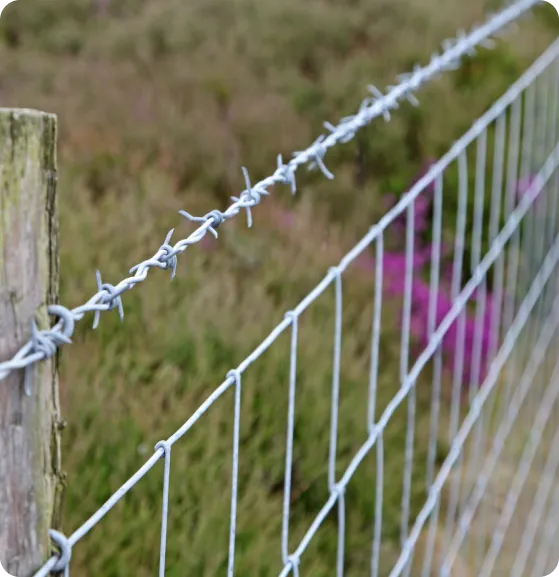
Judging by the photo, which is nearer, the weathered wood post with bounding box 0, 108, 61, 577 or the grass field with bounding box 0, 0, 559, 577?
the weathered wood post with bounding box 0, 108, 61, 577

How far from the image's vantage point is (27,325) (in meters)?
0.60

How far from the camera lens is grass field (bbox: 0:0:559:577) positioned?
1968 millimetres

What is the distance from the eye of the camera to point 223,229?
9.67 ft

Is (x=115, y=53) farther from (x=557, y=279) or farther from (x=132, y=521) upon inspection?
(x=132, y=521)

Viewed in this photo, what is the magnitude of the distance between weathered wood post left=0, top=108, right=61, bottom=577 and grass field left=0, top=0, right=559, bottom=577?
1161 mm

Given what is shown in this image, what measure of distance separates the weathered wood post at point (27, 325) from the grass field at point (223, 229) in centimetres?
116

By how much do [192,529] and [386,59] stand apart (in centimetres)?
302

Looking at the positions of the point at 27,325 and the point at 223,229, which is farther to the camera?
the point at 223,229

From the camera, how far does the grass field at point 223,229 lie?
77.5 inches

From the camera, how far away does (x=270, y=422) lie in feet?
7.38

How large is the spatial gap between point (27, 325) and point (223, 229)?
236 cm

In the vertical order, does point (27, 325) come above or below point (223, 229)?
above

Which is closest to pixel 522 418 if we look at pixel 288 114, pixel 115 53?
pixel 288 114

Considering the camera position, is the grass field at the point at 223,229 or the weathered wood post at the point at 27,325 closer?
the weathered wood post at the point at 27,325
